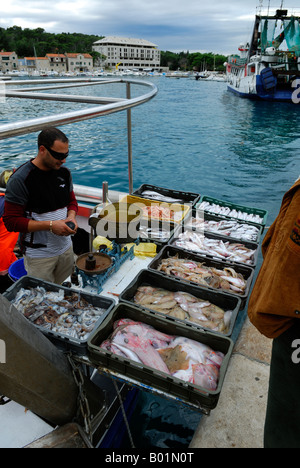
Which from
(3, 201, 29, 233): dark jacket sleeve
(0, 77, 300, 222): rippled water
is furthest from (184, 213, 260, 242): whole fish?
(0, 77, 300, 222): rippled water

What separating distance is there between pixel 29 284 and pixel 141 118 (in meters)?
25.4

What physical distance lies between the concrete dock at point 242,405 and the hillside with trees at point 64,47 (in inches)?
5232

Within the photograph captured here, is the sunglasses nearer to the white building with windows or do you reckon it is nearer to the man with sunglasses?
the man with sunglasses

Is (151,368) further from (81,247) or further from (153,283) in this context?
(81,247)

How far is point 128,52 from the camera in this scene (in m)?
156

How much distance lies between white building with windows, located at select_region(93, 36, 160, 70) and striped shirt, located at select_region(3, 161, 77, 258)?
514 feet

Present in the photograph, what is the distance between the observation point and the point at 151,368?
2.07 meters

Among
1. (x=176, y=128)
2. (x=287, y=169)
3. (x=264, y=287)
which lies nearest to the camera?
(x=264, y=287)

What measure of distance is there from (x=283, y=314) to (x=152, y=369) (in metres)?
1.03

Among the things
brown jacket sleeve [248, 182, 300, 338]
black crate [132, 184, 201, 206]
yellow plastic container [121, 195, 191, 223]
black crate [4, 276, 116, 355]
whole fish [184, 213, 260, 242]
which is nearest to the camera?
brown jacket sleeve [248, 182, 300, 338]

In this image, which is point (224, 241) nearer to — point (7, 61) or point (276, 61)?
point (276, 61)

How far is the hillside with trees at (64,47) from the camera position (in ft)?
363

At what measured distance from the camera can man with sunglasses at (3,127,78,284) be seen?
289 cm
